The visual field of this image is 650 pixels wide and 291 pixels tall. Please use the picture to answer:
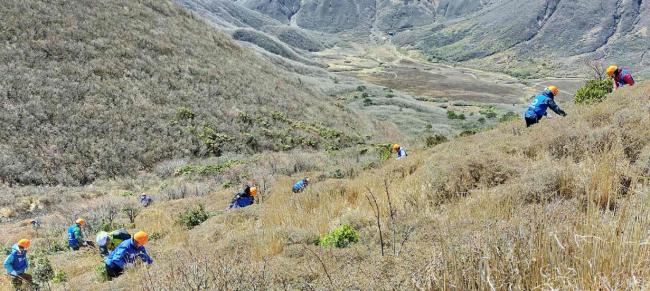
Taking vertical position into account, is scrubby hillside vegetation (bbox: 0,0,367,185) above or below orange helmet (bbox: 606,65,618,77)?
below

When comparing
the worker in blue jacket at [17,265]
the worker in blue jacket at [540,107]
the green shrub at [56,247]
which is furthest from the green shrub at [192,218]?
the worker in blue jacket at [540,107]

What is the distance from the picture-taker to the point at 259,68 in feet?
129

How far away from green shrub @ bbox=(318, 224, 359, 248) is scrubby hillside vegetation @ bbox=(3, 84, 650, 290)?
2cm

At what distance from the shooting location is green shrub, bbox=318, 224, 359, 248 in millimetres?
5062

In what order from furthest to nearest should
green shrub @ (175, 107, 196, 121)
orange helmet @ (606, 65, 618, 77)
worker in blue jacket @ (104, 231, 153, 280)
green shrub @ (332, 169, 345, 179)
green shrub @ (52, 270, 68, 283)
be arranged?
green shrub @ (175, 107, 196, 121)
green shrub @ (332, 169, 345, 179)
orange helmet @ (606, 65, 618, 77)
green shrub @ (52, 270, 68, 283)
worker in blue jacket @ (104, 231, 153, 280)

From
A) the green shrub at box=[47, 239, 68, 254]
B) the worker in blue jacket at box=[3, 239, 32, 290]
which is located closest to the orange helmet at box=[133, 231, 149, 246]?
the worker in blue jacket at box=[3, 239, 32, 290]

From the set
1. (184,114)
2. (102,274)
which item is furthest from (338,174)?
(184,114)

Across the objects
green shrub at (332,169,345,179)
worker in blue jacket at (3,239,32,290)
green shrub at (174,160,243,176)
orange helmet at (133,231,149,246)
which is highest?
orange helmet at (133,231,149,246)

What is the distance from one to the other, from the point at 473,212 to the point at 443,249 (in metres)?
2.03

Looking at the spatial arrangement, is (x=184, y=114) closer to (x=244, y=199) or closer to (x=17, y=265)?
(x=244, y=199)

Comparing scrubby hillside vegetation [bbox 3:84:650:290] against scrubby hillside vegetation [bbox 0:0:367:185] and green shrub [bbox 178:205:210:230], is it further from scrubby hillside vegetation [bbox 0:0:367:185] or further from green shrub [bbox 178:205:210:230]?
scrubby hillside vegetation [bbox 0:0:367:185]

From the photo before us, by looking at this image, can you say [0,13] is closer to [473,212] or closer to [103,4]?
[103,4]

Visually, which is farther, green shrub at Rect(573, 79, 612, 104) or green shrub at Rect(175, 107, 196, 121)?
green shrub at Rect(175, 107, 196, 121)

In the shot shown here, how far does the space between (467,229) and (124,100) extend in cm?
2530
